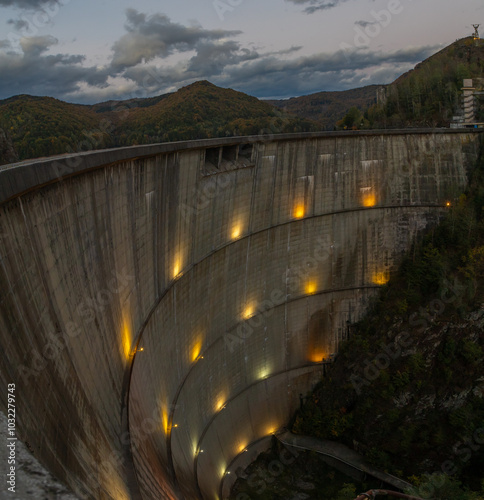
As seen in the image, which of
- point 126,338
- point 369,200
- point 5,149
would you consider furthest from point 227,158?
point 369,200

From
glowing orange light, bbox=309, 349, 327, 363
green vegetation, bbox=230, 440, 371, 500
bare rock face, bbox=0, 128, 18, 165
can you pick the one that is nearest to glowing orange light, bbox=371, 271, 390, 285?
glowing orange light, bbox=309, 349, 327, 363

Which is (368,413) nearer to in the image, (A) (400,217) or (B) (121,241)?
(A) (400,217)

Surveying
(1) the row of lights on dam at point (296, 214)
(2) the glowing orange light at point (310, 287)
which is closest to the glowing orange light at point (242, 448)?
(2) the glowing orange light at point (310, 287)

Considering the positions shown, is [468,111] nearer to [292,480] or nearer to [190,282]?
[190,282]

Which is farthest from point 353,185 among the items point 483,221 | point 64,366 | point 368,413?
point 64,366

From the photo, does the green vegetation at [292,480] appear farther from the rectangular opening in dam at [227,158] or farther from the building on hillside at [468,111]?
Answer: the building on hillside at [468,111]

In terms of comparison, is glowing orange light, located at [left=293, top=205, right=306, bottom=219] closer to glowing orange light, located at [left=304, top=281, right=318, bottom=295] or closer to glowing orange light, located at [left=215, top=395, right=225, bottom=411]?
glowing orange light, located at [left=304, top=281, right=318, bottom=295]
